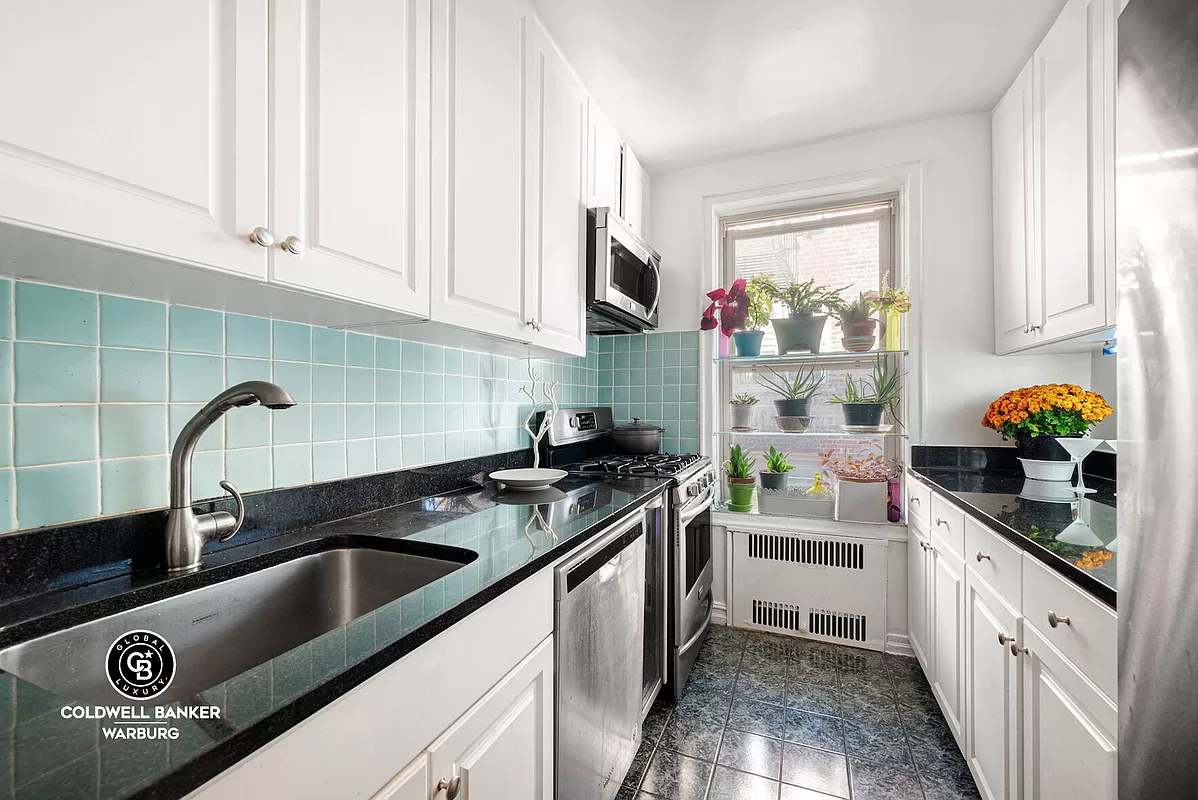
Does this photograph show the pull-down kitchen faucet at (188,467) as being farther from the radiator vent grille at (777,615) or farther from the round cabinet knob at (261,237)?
the radiator vent grille at (777,615)

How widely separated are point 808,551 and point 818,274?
152 cm

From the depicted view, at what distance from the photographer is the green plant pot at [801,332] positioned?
2.51 metres

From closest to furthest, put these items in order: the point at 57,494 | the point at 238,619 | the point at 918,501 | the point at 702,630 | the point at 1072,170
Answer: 1. the point at 57,494
2. the point at 238,619
3. the point at 1072,170
4. the point at 918,501
5. the point at 702,630

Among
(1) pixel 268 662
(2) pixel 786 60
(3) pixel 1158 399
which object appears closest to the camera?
(3) pixel 1158 399

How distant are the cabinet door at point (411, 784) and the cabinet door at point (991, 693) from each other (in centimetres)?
133

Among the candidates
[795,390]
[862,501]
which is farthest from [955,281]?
[862,501]

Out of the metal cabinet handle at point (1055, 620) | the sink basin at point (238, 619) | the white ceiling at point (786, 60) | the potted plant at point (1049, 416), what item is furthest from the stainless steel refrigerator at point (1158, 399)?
the potted plant at point (1049, 416)

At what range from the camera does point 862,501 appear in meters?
2.45

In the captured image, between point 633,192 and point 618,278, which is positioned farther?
point 633,192

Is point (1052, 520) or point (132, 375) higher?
point (132, 375)

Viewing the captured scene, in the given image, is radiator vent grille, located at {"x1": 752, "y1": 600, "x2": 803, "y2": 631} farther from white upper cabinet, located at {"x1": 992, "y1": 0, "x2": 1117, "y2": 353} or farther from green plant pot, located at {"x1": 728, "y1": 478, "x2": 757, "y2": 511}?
white upper cabinet, located at {"x1": 992, "y1": 0, "x2": 1117, "y2": 353}

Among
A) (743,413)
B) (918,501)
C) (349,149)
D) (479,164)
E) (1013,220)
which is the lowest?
(918,501)

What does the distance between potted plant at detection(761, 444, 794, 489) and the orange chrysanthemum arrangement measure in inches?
39.2

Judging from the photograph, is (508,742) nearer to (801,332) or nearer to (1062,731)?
(1062,731)
